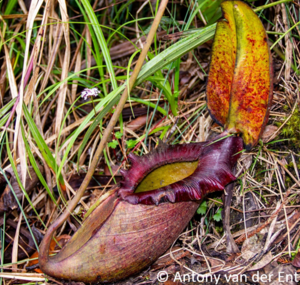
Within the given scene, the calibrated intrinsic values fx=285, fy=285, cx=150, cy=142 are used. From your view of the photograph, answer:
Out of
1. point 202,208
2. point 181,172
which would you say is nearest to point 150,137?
point 181,172

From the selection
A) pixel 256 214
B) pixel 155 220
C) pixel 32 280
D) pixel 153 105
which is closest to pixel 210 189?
pixel 155 220

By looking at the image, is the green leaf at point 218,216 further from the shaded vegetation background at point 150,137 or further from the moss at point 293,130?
the moss at point 293,130

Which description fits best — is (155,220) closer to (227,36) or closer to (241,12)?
(227,36)

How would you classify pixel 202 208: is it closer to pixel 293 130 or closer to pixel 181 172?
pixel 181 172

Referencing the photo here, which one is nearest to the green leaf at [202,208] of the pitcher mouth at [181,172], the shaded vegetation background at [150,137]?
the shaded vegetation background at [150,137]

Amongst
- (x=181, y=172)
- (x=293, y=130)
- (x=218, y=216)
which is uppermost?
(x=293, y=130)
